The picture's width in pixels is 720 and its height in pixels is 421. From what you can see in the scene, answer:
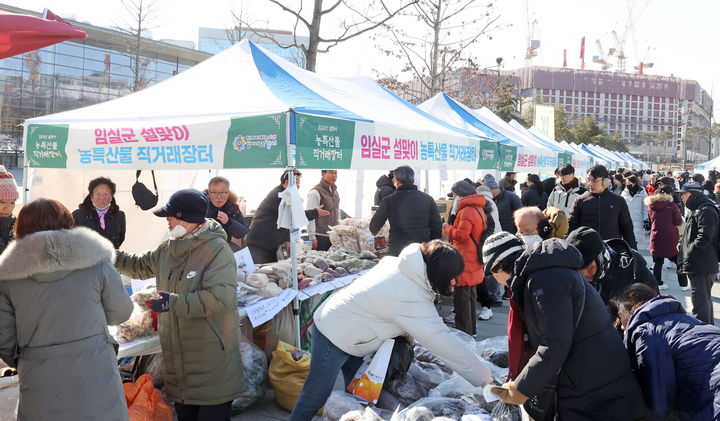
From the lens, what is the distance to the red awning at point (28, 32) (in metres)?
2.48

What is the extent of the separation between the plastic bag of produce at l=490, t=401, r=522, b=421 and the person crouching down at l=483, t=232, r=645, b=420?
42 cm

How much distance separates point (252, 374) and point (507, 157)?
7.63 metres

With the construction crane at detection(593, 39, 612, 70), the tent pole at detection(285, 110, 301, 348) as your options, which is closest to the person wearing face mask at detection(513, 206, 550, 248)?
the tent pole at detection(285, 110, 301, 348)

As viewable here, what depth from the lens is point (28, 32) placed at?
2.53 meters

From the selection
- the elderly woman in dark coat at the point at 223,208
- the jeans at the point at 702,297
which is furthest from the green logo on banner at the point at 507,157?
the elderly woman in dark coat at the point at 223,208

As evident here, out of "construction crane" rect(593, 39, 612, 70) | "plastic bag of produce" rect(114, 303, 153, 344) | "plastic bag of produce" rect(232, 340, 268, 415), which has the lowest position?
"plastic bag of produce" rect(232, 340, 268, 415)

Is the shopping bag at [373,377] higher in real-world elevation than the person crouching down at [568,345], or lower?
lower

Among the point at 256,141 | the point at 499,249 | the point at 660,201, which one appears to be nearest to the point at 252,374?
the point at 256,141

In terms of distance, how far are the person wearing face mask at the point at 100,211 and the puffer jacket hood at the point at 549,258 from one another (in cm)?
421

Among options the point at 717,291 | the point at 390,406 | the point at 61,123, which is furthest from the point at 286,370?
the point at 717,291

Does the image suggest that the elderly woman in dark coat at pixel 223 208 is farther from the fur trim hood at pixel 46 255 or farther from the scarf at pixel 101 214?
the fur trim hood at pixel 46 255

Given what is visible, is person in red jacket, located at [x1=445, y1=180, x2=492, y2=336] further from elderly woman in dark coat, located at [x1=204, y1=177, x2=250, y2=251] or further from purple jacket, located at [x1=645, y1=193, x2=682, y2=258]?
purple jacket, located at [x1=645, y1=193, x2=682, y2=258]

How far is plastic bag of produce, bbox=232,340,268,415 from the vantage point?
13.6 ft

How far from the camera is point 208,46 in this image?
102 meters
